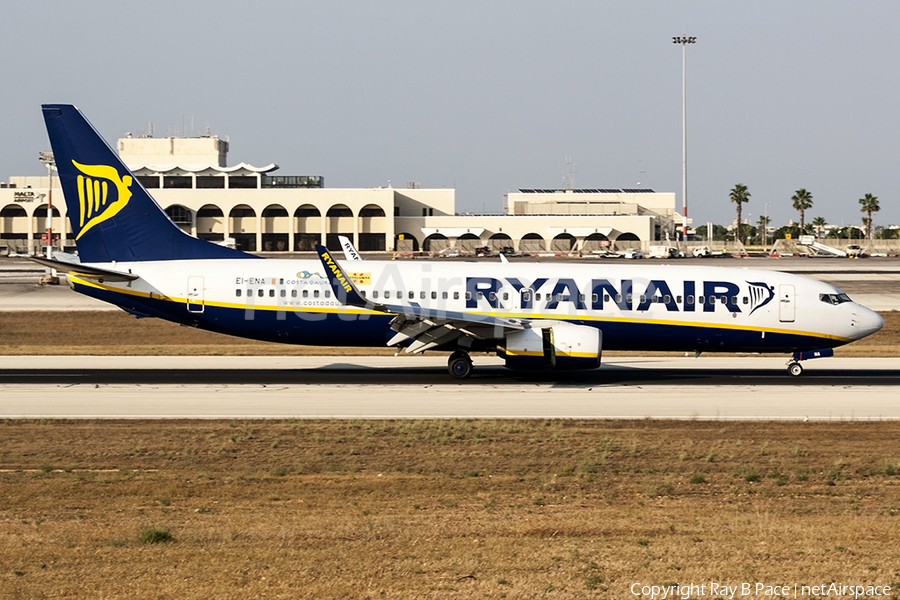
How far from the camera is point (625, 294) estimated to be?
32.0 metres

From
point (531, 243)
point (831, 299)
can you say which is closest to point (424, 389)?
point (831, 299)

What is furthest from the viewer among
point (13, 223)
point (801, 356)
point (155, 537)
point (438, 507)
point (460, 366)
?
point (13, 223)

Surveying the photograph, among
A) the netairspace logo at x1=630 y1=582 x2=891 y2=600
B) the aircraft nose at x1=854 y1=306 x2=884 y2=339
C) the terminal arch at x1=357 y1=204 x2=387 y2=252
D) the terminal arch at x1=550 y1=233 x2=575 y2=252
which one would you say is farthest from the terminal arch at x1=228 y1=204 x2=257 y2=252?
the netairspace logo at x1=630 y1=582 x2=891 y2=600

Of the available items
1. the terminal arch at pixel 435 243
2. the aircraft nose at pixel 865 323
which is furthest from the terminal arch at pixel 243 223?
the aircraft nose at pixel 865 323

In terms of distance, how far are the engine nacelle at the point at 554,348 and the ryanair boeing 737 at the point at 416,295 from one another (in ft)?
4.10

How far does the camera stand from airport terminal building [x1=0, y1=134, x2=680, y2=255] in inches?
5049

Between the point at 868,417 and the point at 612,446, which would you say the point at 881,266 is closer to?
the point at 868,417

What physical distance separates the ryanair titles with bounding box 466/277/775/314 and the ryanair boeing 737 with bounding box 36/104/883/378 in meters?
0.03

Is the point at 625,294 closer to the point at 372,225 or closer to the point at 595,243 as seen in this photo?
the point at 372,225

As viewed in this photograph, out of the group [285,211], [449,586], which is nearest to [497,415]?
[449,586]

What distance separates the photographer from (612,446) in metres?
20.9

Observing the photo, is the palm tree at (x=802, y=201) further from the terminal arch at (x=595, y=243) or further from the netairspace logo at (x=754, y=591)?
the netairspace logo at (x=754, y=591)

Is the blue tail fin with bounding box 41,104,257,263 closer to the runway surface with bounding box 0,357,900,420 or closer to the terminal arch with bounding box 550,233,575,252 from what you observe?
the runway surface with bounding box 0,357,900,420

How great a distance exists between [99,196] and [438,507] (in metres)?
22.1
